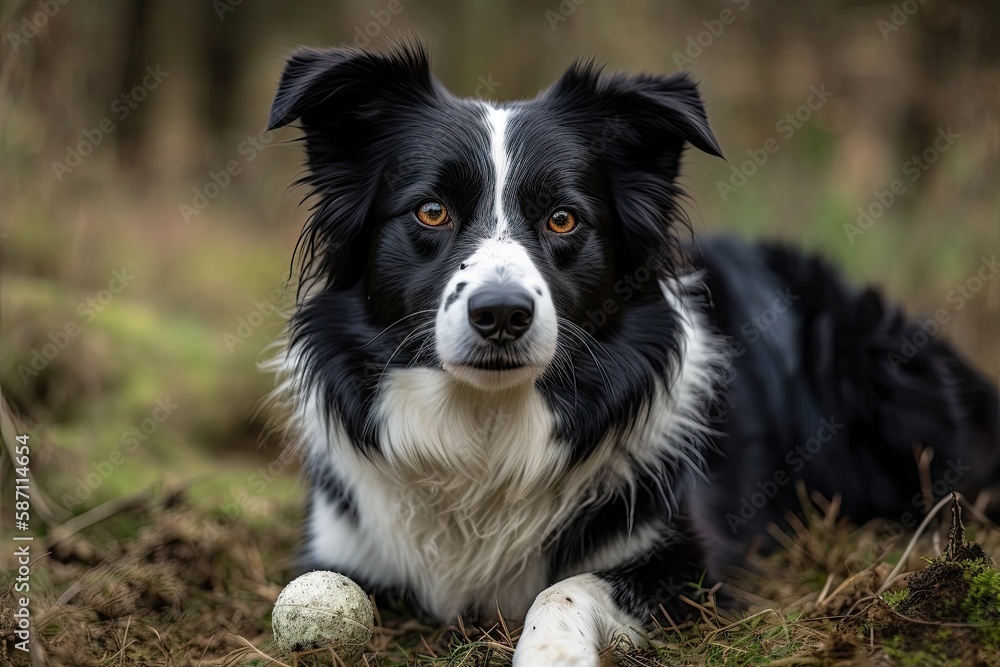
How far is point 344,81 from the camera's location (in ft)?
11.1

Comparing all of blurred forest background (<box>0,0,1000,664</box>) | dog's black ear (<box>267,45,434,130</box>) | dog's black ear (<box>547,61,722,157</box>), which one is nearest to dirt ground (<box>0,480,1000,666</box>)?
blurred forest background (<box>0,0,1000,664</box>)

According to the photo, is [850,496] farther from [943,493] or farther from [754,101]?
[754,101]

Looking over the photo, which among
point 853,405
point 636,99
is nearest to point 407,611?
point 636,99

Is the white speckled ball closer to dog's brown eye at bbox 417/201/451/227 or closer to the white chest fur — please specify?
the white chest fur

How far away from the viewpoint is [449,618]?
11.2ft

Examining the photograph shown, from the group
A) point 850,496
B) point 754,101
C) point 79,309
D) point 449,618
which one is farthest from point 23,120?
point 754,101

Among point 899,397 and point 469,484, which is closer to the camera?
point 469,484

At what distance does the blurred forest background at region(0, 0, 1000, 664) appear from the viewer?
5230 mm

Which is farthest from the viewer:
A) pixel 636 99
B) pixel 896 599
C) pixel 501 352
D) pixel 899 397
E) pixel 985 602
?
pixel 899 397

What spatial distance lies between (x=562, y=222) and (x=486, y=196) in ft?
1.00

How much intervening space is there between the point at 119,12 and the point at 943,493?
301 inches

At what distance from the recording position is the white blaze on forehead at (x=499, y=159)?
3172mm

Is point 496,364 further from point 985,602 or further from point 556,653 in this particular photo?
point 985,602

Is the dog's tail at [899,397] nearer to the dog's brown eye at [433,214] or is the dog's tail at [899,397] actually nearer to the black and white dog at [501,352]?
the black and white dog at [501,352]
